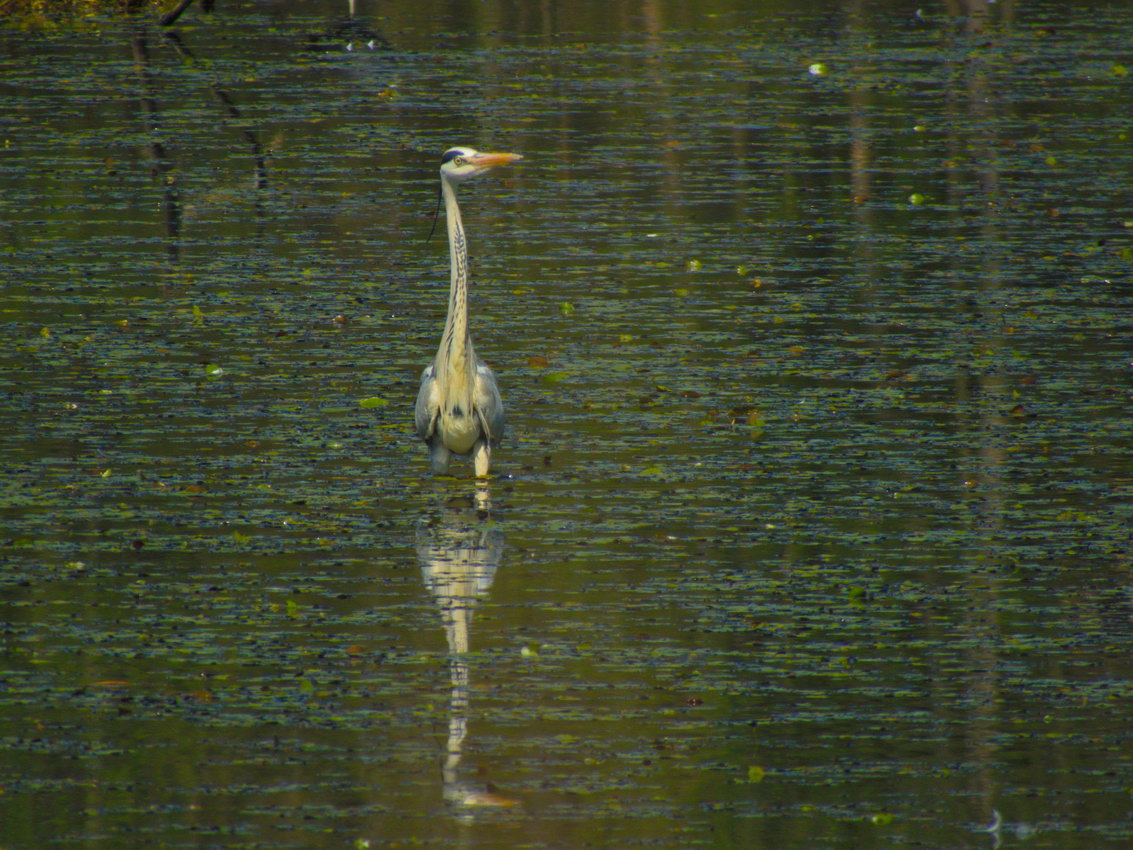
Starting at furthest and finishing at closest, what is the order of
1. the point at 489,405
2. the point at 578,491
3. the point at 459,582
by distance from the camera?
1. the point at 489,405
2. the point at 578,491
3. the point at 459,582

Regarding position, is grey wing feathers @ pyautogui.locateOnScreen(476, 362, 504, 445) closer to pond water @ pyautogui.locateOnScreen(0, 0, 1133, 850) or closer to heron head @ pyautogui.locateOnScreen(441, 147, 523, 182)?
pond water @ pyautogui.locateOnScreen(0, 0, 1133, 850)

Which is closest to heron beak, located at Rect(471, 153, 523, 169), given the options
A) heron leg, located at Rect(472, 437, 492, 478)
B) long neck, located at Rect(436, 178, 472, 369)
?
long neck, located at Rect(436, 178, 472, 369)

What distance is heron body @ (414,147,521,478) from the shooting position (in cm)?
898

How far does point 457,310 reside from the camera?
354 inches

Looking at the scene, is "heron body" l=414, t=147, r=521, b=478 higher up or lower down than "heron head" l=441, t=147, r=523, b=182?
lower down

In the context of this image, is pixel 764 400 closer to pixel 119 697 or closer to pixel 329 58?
pixel 119 697

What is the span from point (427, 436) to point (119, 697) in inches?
115

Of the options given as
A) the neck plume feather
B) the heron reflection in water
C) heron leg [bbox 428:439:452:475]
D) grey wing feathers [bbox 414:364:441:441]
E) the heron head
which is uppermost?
the heron head

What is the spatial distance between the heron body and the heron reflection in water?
253mm

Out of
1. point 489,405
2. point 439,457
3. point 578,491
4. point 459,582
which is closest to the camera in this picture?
point 459,582

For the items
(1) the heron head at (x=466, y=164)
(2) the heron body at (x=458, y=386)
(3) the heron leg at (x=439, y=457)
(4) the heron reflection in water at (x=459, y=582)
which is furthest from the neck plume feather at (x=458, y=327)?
(4) the heron reflection in water at (x=459, y=582)

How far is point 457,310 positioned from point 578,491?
3.36 ft

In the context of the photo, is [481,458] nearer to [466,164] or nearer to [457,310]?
[457,310]

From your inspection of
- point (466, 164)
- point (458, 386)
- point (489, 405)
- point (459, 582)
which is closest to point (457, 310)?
point (458, 386)
